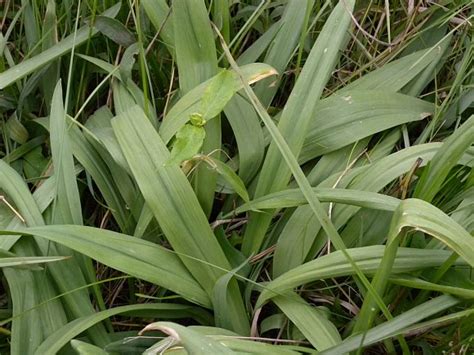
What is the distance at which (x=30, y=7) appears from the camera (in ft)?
4.85

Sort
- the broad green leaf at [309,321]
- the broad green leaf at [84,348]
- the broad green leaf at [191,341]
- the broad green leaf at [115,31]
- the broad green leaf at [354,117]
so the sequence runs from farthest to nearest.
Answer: the broad green leaf at [115,31] < the broad green leaf at [354,117] < the broad green leaf at [309,321] < the broad green leaf at [84,348] < the broad green leaf at [191,341]

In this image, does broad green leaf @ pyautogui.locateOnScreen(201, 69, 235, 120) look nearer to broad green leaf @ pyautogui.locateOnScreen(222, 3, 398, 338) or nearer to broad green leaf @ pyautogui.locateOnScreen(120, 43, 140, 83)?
broad green leaf @ pyautogui.locateOnScreen(222, 3, 398, 338)

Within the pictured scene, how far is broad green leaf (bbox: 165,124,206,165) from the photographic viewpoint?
38.2 inches

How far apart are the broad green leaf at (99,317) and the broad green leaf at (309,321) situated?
0.49 feet

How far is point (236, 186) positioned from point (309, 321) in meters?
0.24

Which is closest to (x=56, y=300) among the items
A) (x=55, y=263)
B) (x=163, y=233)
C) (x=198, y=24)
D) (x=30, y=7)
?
(x=55, y=263)

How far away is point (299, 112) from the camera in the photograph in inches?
46.5

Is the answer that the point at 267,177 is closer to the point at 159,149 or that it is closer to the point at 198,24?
the point at 159,149

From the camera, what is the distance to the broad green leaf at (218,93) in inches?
40.7

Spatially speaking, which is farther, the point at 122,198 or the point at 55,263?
the point at 122,198

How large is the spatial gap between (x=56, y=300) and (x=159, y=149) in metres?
0.29

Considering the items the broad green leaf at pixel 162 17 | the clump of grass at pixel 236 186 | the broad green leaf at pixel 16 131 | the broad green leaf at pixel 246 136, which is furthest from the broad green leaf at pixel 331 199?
the broad green leaf at pixel 16 131

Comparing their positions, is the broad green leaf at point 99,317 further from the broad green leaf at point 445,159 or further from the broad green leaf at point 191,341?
the broad green leaf at point 445,159

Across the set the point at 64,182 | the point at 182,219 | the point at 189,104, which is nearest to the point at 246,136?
the point at 189,104
